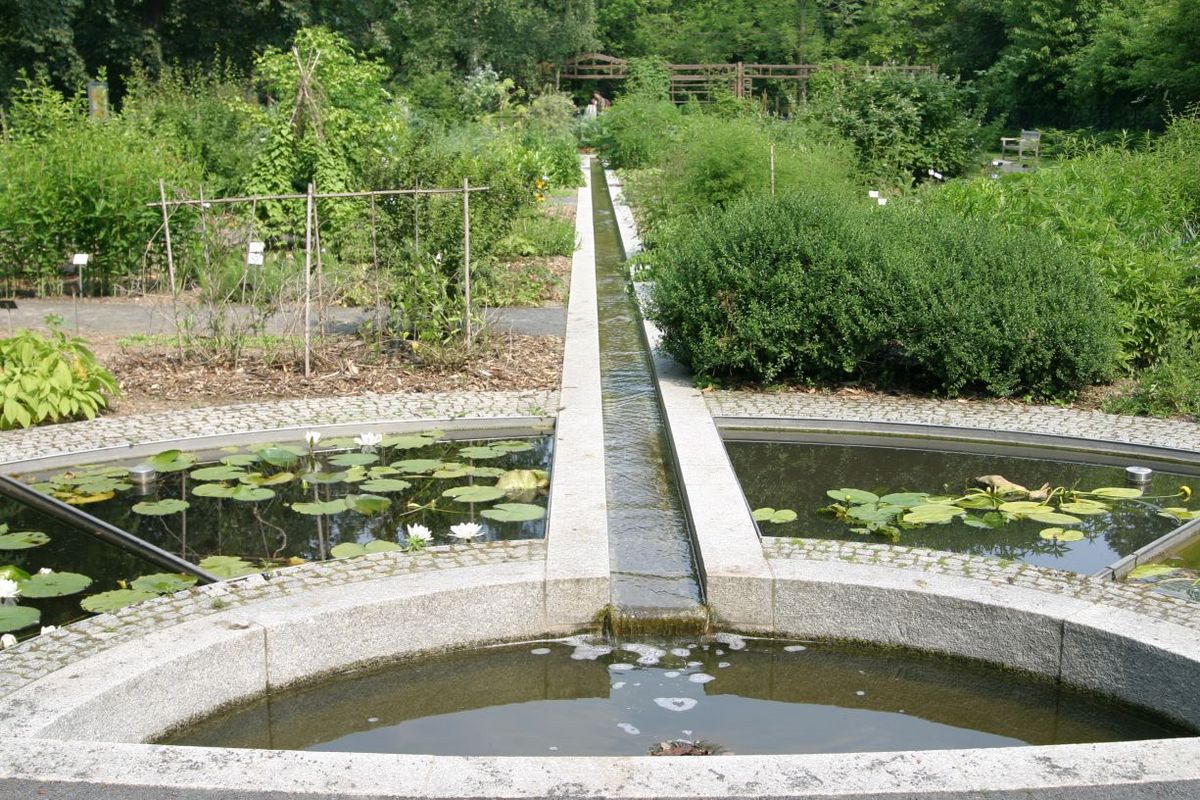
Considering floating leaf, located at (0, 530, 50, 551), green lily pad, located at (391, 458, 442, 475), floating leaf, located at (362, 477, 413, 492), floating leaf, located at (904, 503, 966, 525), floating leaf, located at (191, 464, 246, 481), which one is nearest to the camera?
floating leaf, located at (0, 530, 50, 551)

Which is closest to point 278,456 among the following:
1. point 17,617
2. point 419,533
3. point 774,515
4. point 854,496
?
point 419,533

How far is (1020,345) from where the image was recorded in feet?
28.2

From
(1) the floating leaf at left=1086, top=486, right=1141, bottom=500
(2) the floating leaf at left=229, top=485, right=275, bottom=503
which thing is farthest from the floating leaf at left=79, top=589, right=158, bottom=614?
(1) the floating leaf at left=1086, top=486, right=1141, bottom=500

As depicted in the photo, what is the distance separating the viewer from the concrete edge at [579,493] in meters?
5.44

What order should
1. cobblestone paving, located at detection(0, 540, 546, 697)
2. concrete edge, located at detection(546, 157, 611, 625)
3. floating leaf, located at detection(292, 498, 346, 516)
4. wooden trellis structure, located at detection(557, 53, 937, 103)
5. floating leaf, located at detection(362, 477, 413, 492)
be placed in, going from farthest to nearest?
1. wooden trellis structure, located at detection(557, 53, 937, 103)
2. floating leaf, located at detection(362, 477, 413, 492)
3. floating leaf, located at detection(292, 498, 346, 516)
4. concrete edge, located at detection(546, 157, 611, 625)
5. cobblestone paving, located at detection(0, 540, 546, 697)

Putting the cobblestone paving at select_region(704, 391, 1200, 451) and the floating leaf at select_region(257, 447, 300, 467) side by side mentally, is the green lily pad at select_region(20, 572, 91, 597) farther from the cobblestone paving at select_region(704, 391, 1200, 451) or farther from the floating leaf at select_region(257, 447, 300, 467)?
the cobblestone paving at select_region(704, 391, 1200, 451)

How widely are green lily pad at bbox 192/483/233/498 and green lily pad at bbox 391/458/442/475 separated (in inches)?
37.4

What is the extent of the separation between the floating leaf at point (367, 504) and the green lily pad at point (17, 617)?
174 centimetres

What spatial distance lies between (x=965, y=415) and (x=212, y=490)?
4.72 metres

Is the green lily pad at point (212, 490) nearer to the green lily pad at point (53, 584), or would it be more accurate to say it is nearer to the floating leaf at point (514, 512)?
the green lily pad at point (53, 584)

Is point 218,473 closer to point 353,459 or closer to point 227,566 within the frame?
point 353,459

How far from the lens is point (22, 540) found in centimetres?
616

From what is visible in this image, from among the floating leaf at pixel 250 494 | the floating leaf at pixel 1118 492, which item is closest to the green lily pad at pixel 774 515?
the floating leaf at pixel 1118 492

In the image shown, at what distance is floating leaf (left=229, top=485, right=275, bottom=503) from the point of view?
6.78 meters
